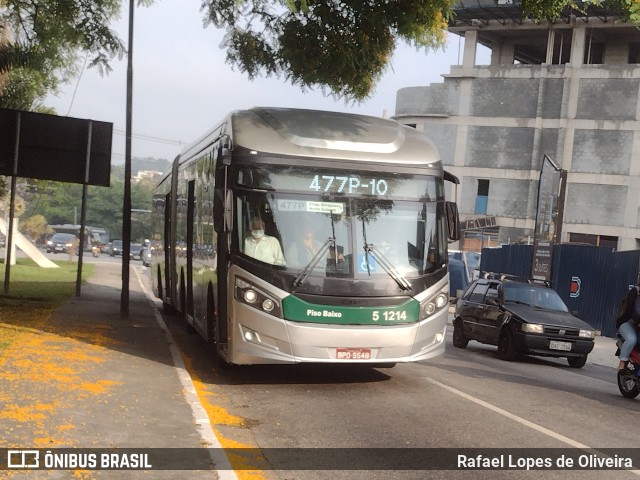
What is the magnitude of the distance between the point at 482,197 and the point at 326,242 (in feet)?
180

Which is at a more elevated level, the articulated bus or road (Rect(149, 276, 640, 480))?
the articulated bus

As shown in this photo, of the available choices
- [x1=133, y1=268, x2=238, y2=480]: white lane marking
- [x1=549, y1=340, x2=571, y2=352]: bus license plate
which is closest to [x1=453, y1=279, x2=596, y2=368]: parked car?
[x1=549, y1=340, x2=571, y2=352]: bus license plate

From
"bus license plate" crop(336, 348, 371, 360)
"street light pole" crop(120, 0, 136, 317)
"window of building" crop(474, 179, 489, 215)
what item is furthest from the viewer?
"window of building" crop(474, 179, 489, 215)

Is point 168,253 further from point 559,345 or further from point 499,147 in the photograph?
point 499,147

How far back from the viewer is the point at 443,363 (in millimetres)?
16547

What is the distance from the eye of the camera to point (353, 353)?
11570 mm

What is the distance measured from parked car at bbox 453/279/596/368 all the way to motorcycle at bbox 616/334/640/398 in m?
4.62

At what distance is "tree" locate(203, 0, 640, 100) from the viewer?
608 inches

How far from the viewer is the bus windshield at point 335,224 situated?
11.6m

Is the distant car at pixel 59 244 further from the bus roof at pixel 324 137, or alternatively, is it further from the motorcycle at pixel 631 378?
the motorcycle at pixel 631 378

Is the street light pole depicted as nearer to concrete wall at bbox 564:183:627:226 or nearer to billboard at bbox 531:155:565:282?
billboard at bbox 531:155:565:282

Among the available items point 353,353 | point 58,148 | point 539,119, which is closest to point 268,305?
point 353,353

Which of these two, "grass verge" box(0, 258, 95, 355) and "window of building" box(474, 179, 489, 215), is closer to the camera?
"grass verge" box(0, 258, 95, 355)

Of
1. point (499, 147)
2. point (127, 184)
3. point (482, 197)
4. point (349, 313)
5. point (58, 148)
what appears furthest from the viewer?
point (482, 197)
